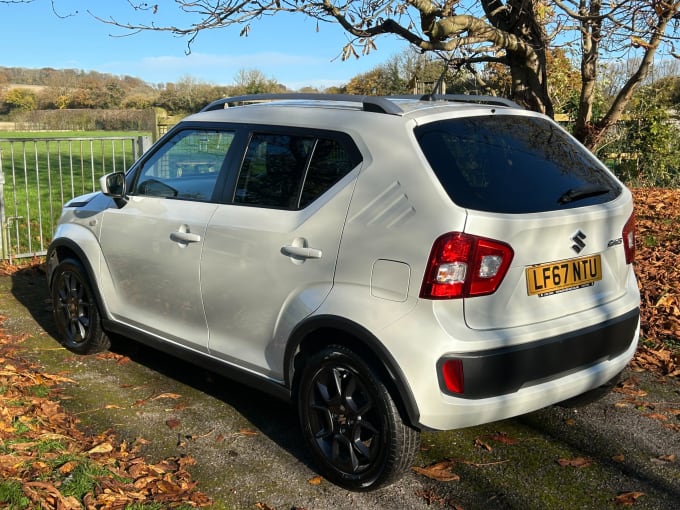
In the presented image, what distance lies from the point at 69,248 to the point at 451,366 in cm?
346

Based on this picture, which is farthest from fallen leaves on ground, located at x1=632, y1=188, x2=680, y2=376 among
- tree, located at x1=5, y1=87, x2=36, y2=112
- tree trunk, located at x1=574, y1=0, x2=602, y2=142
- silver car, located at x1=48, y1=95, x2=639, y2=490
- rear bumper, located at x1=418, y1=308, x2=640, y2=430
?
tree, located at x1=5, y1=87, x2=36, y2=112

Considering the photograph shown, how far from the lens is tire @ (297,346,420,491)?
3.14 metres

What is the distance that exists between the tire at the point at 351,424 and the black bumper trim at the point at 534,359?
1.19ft

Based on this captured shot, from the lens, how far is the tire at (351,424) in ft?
10.3

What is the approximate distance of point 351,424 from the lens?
333 cm

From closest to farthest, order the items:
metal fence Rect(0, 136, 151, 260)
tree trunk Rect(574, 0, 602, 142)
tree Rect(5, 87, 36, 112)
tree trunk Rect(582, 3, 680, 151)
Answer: tree trunk Rect(582, 3, 680, 151), tree trunk Rect(574, 0, 602, 142), metal fence Rect(0, 136, 151, 260), tree Rect(5, 87, 36, 112)

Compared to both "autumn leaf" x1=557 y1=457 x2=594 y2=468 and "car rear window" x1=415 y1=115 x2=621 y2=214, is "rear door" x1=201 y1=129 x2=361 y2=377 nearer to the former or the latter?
"car rear window" x1=415 y1=115 x2=621 y2=214

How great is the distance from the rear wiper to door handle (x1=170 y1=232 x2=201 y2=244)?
2034 mm

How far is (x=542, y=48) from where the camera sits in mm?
7469

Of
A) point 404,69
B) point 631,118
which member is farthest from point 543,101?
point 404,69

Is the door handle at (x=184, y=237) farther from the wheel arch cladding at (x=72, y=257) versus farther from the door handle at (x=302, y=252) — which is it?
the wheel arch cladding at (x=72, y=257)

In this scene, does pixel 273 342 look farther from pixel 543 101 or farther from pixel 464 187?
pixel 543 101

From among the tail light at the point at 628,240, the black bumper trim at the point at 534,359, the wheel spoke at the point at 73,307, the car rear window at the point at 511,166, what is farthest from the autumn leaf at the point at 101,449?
the tail light at the point at 628,240

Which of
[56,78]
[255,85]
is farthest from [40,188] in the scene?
[56,78]
